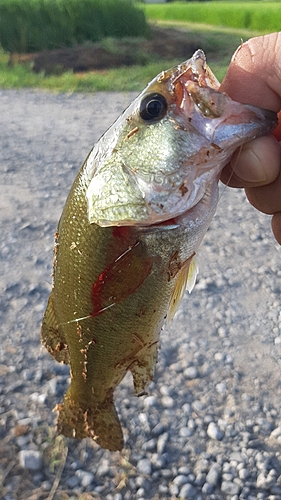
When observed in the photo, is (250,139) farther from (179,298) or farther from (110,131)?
(179,298)

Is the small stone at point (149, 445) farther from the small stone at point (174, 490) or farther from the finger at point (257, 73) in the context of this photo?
the finger at point (257, 73)

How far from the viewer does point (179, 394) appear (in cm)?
272

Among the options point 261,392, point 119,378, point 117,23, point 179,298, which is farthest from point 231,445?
point 117,23

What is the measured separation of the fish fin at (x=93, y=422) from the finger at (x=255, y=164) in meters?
0.88

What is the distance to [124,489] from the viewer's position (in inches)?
88.0

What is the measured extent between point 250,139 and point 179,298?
51cm

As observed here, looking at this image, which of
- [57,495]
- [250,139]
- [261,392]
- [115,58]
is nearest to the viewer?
[250,139]

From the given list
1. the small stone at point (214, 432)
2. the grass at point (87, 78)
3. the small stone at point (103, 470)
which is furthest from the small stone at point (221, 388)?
the grass at point (87, 78)

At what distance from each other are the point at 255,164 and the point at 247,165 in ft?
0.08

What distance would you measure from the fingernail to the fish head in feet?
0.27

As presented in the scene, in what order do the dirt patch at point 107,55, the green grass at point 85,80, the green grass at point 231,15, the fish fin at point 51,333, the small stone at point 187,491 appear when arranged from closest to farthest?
1. the fish fin at point 51,333
2. the small stone at point 187,491
3. the green grass at point 85,80
4. the dirt patch at point 107,55
5. the green grass at point 231,15

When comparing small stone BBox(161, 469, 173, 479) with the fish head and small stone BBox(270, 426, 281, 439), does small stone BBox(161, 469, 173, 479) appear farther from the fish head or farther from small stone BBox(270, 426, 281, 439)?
the fish head

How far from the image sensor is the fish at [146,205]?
130cm

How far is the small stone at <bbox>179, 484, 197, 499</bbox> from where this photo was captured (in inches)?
87.3
